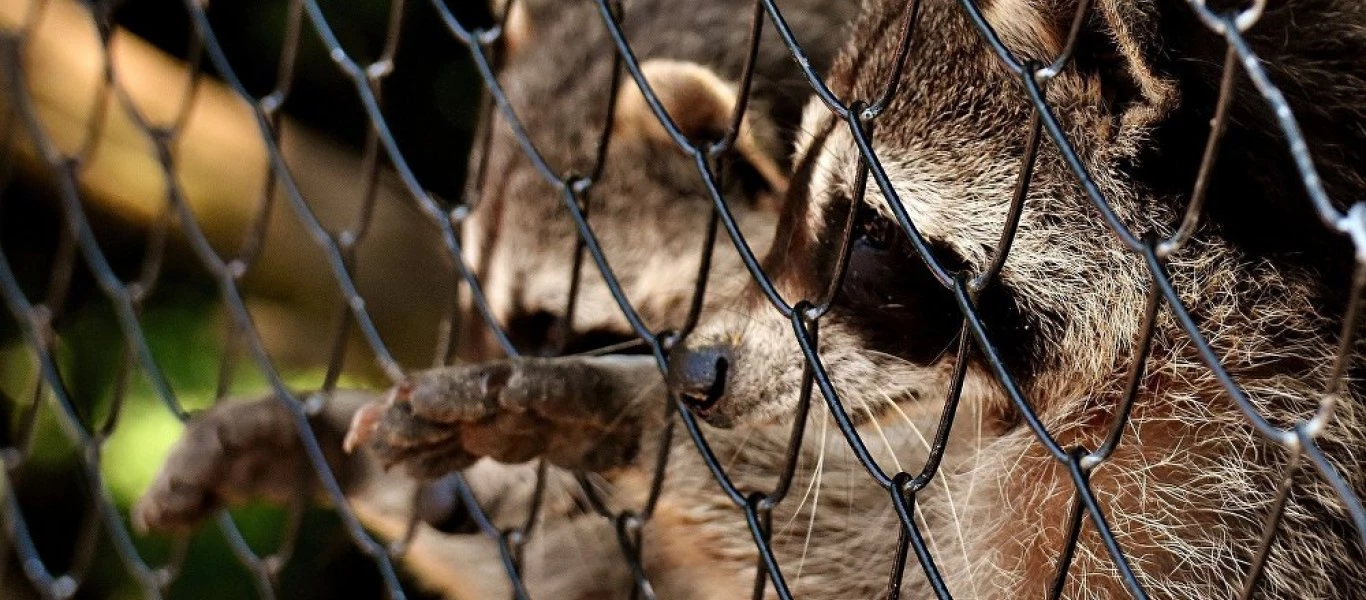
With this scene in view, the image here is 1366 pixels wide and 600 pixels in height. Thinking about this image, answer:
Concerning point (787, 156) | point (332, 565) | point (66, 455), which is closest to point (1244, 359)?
point (787, 156)

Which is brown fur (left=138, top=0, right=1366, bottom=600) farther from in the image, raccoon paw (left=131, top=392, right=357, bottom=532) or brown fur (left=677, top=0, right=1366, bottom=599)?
raccoon paw (left=131, top=392, right=357, bottom=532)

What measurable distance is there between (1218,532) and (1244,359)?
16cm

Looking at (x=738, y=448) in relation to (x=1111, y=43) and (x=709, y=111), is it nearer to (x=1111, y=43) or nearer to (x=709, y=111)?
(x=709, y=111)

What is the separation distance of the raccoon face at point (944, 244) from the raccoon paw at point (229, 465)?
669mm

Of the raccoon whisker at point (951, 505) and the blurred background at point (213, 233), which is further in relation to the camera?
Result: the blurred background at point (213, 233)

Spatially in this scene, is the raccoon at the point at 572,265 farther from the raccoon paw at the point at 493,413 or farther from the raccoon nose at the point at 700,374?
the raccoon nose at the point at 700,374

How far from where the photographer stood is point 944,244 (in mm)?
1456

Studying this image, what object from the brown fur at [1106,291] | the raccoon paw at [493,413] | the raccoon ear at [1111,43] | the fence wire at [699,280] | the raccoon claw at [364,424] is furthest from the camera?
the raccoon claw at [364,424]

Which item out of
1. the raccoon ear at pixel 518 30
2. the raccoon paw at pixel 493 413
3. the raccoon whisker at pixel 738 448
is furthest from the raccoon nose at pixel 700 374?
the raccoon ear at pixel 518 30

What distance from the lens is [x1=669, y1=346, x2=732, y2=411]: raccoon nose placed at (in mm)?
1363

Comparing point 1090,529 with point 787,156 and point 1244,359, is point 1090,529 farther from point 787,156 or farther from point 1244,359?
point 787,156

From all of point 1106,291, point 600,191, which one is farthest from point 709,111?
point 1106,291

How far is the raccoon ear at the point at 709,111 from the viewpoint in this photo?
1.91m

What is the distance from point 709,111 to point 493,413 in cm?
67
